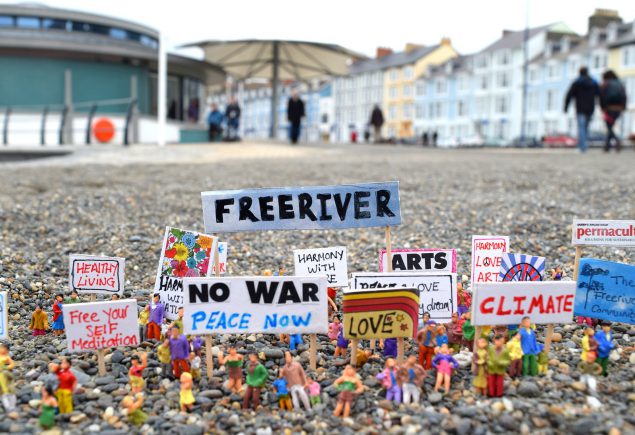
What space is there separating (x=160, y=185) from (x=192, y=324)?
7078 mm

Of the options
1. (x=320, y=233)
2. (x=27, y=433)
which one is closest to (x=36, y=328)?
(x=27, y=433)

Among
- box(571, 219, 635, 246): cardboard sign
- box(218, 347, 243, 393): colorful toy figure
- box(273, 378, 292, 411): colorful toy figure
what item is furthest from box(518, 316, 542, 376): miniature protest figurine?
box(218, 347, 243, 393): colorful toy figure

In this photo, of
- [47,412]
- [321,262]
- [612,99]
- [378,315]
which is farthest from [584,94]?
[47,412]

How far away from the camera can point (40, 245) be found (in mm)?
5344

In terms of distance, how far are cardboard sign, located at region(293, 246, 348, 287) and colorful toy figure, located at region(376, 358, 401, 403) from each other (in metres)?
0.87

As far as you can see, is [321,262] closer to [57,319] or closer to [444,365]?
[444,365]

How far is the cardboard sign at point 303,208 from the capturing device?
9.84ft

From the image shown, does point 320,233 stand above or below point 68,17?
below

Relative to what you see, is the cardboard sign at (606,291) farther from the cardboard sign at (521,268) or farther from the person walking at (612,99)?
the person walking at (612,99)

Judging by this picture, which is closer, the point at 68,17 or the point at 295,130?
the point at 295,130

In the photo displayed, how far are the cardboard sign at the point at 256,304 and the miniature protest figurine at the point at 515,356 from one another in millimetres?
741

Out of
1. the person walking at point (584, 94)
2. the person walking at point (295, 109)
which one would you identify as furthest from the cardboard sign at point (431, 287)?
the person walking at point (295, 109)

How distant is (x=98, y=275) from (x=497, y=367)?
1968 mm

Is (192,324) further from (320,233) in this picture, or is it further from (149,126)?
(149,126)
